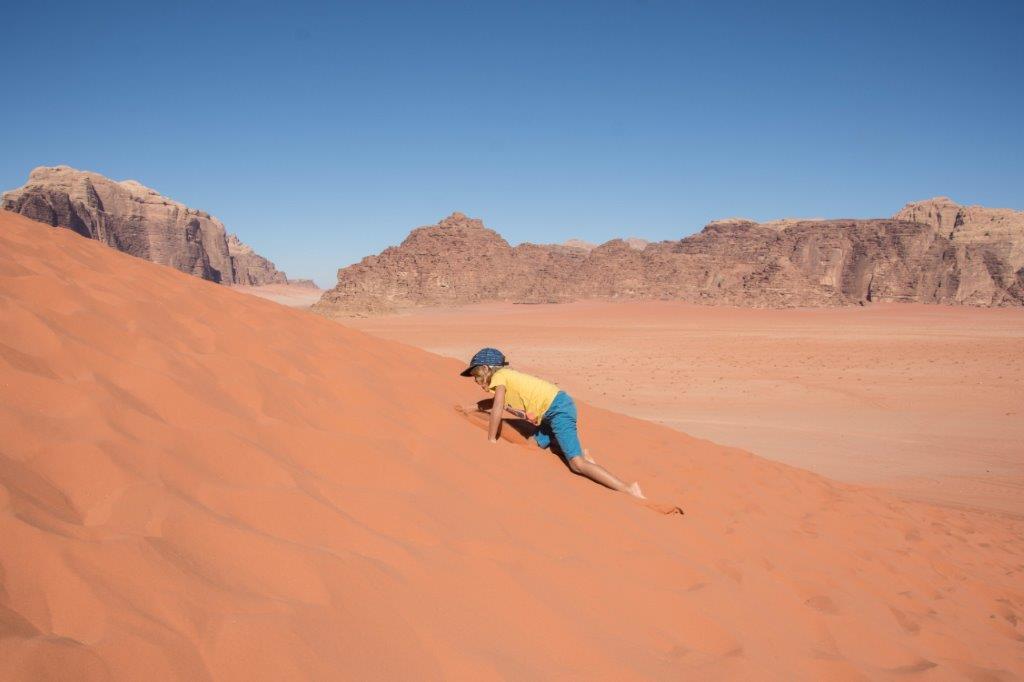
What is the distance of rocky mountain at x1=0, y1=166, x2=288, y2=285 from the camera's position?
78644mm

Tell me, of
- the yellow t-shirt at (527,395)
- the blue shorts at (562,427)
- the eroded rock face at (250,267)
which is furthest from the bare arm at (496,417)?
the eroded rock face at (250,267)

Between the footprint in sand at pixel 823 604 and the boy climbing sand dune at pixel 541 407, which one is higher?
the boy climbing sand dune at pixel 541 407

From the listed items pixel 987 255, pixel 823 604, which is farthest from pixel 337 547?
pixel 987 255

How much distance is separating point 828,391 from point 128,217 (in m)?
104

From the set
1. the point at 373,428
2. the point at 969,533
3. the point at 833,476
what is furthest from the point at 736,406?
the point at 373,428

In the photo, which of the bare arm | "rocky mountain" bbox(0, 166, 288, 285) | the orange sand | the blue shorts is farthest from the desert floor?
the orange sand

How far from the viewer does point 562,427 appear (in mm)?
4871

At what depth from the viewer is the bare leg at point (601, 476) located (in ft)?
14.7

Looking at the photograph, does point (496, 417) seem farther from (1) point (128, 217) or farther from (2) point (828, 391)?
(1) point (128, 217)

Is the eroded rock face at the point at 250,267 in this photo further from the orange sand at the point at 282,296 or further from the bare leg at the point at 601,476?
the bare leg at the point at 601,476

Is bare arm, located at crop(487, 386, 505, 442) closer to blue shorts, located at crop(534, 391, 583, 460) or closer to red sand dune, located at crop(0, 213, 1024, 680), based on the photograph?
red sand dune, located at crop(0, 213, 1024, 680)

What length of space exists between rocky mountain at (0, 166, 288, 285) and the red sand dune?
251ft

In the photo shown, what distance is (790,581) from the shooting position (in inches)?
144

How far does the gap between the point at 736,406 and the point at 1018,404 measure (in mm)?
6273
